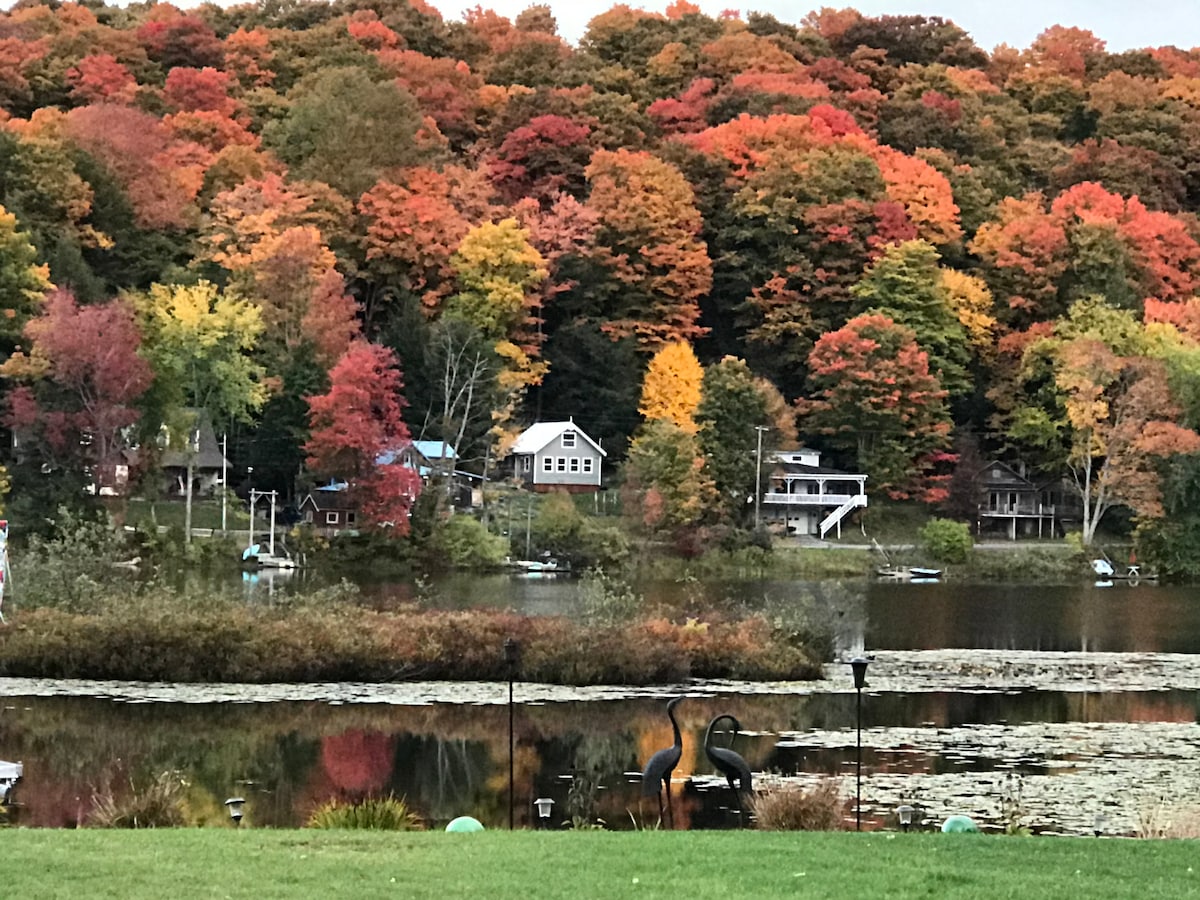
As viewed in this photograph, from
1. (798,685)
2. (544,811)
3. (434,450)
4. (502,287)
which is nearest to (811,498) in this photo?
(434,450)

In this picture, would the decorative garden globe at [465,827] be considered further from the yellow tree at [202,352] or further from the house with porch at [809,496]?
the house with porch at [809,496]

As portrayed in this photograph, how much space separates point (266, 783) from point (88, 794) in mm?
1927

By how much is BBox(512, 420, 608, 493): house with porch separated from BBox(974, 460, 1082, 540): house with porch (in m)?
14.1

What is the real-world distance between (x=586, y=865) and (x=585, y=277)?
59.9m

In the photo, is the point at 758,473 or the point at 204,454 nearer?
the point at 204,454

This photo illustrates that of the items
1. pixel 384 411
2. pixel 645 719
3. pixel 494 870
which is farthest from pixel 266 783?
pixel 384 411

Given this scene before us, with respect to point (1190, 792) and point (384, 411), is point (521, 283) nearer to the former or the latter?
point (384, 411)

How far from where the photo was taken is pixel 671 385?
66750 mm

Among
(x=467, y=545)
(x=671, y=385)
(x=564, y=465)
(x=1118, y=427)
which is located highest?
(x=671, y=385)

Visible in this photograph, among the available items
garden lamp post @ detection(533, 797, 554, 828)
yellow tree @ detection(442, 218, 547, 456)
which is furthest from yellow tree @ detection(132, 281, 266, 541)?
garden lamp post @ detection(533, 797, 554, 828)

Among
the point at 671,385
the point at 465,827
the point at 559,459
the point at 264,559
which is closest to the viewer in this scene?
the point at 465,827

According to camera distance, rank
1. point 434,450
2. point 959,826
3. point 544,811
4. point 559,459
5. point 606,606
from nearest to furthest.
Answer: point 959,826, point 544,811, point 606,606, point 434,450, point 559,459

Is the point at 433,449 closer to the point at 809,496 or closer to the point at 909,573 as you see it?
the point at 809,496

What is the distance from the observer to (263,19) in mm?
103062
